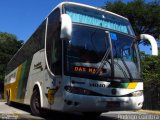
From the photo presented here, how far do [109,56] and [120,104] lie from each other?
1.39 metres

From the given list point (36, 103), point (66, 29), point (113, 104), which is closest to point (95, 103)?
point (113, 104)

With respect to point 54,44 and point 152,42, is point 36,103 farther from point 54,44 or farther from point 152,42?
point 152,42

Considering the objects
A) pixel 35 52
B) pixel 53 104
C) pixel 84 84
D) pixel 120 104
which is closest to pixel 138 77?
pixel 120 104

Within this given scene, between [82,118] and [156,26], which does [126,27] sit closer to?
[82,118]

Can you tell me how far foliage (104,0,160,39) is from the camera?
3728 cm

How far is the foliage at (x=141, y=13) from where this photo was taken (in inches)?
1468

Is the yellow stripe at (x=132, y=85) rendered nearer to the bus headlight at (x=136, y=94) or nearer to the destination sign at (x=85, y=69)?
the bus headlight at (x=136, y=94)

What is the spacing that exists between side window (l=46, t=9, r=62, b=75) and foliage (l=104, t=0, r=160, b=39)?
1046 inches

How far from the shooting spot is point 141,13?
37094 mm

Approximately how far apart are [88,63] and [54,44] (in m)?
1.35

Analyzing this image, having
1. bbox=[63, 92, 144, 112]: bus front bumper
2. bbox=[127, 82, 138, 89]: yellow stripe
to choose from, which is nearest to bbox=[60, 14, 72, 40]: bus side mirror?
bbox=[63, 92, 144, 112]: bus front bumper

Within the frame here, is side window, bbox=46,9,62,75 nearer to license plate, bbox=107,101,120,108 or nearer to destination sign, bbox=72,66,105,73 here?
destination sign, bbox=72,66,105,73

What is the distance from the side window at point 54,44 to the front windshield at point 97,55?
38cm

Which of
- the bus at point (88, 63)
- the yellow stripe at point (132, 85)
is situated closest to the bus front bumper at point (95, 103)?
the bus at point (88, 63)
